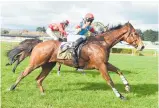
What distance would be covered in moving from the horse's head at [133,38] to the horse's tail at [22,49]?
2865 mm

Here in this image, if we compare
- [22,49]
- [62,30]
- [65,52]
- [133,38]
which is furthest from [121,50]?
[65,52]

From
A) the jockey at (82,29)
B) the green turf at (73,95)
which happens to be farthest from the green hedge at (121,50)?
the jockey at (82,29)

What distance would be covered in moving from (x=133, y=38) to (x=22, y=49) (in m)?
3.60

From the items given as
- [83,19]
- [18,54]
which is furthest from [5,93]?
[83,19]

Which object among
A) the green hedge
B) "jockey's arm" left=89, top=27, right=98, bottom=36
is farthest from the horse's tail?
the green hedge

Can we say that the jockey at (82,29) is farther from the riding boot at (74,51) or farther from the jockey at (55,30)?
the jockey at (55,30)

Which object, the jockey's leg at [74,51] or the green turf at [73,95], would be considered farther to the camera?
the jockey's leg at [74,51]

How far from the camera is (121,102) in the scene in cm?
802

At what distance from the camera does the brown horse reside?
29.3 ft

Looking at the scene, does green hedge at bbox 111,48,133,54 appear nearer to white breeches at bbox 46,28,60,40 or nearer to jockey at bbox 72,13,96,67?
white breeches at bbox 46,28,60,40

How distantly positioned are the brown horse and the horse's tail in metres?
0.58

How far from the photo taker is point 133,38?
9406 mm

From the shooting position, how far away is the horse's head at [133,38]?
9.37m

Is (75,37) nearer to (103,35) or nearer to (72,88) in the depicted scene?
(103,35)
